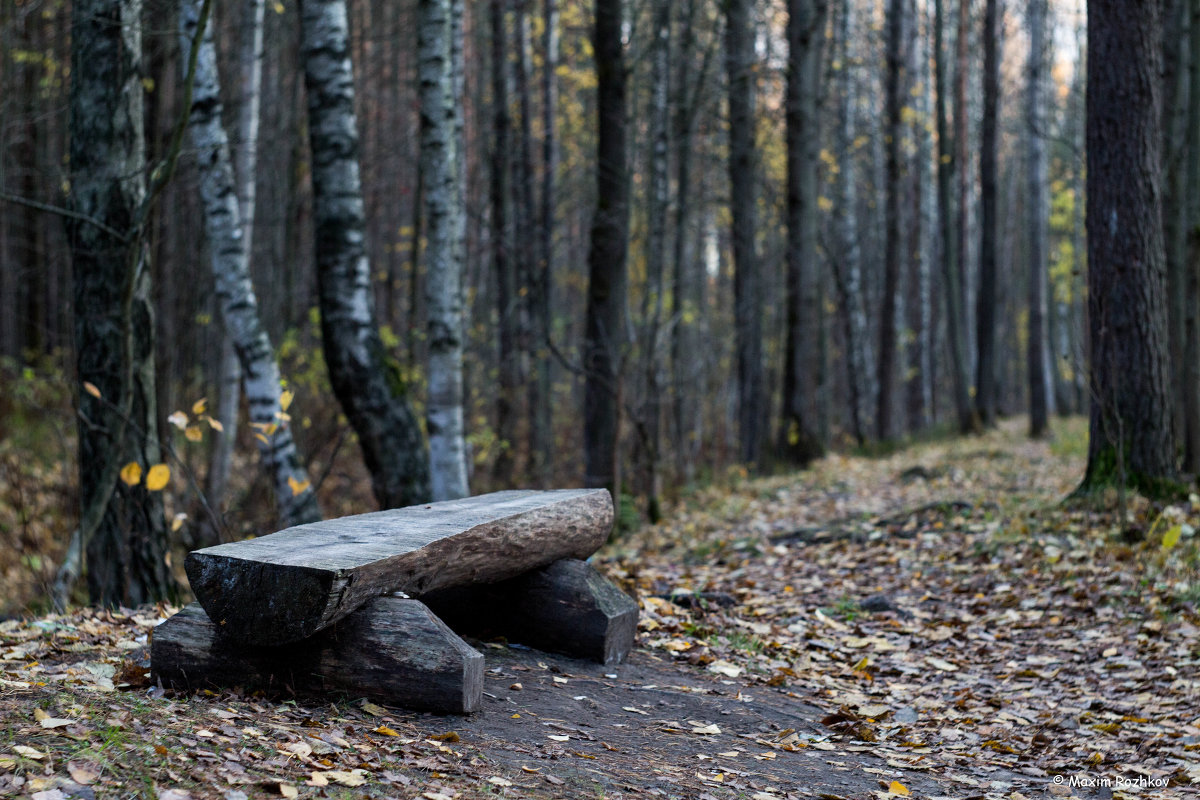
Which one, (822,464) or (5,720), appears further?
(822,464)

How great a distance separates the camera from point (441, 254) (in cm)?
743

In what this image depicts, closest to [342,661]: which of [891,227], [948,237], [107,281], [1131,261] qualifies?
[107,281]

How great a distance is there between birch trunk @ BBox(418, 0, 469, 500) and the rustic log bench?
10.5ft

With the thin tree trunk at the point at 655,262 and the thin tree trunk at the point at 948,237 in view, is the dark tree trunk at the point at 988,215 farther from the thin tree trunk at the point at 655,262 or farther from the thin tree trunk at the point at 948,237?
the thin tree trunk at the point at 655,262

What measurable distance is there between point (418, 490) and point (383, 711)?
4041mm

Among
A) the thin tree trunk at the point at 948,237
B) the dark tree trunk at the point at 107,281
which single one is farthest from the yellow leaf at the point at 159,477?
the thin tree trunk at the point at 948,237

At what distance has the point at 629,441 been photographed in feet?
40.9

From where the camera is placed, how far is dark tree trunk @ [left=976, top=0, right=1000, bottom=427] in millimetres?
15665

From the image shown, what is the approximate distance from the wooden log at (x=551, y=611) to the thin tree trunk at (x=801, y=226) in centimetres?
925

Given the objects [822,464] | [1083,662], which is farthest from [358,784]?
[822,464]

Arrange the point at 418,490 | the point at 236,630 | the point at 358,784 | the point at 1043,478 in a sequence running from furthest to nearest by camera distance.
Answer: the point at 1043,478 < the point at 418,490 < the point at 236,630 < the point at 358,784

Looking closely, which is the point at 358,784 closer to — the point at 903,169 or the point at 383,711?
the point at 383,711

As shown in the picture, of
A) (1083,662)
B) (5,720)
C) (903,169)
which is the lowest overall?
(1083,662)

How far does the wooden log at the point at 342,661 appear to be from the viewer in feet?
11.0
